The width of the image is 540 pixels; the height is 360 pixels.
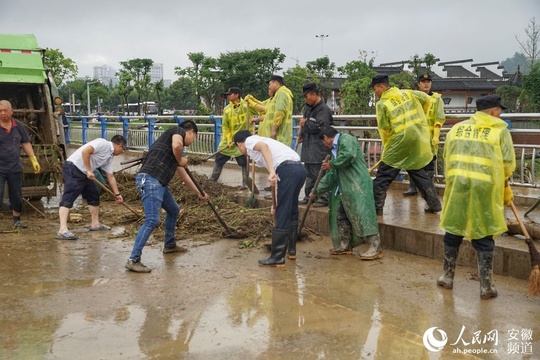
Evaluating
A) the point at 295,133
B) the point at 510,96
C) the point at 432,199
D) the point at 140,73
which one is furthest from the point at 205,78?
the point at 432,199

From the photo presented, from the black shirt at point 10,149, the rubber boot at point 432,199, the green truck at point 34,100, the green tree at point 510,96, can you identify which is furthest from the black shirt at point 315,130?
the green tree at point 510,96

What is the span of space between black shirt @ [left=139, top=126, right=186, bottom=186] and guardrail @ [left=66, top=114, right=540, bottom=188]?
348cm

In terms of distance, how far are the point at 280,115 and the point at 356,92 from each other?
1427 centimetres

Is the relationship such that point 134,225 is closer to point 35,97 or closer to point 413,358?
point 35,97

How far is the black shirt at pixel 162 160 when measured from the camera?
5590 millimetres

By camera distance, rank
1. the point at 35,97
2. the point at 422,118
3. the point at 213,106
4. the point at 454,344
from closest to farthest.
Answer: the point at 454,344 → the point at 422,118 → the point at 35,97 → the point at 213,106

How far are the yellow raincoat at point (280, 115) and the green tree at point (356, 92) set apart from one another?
1099 centimetres

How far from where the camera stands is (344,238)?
6043 millimetres

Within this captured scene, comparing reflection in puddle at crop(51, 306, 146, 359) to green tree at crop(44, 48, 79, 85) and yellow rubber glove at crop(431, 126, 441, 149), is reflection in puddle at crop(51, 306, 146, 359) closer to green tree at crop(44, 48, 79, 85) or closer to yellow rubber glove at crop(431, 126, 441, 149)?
yellow rubber glove at crop(431, 126, 441, 149)

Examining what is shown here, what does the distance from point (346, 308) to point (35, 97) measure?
25.3 ft

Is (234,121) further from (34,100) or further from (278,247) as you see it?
(278,247)

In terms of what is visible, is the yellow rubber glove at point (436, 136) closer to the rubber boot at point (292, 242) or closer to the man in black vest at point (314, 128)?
the man in black vest at point (314, 128)

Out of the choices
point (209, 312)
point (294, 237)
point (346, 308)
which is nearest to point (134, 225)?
point (294, 237)

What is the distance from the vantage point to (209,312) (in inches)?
168
